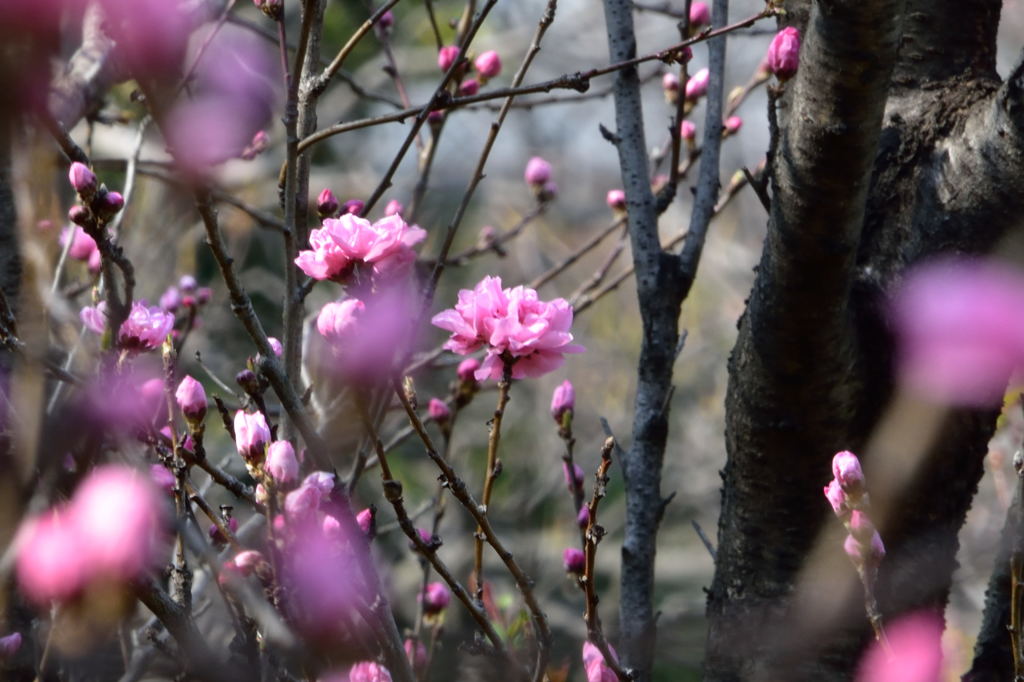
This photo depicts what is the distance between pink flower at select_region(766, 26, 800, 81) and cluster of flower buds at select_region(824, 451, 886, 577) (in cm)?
64

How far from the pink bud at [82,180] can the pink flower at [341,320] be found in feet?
1.32

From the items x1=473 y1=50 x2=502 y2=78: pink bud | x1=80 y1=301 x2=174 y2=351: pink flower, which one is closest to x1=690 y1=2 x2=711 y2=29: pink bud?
x1=473 y1=50 x2=502 y2=78: pink bud

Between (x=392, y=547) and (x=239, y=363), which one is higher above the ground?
(x=239, y=363)

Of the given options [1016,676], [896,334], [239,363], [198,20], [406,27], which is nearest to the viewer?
[1016,676]

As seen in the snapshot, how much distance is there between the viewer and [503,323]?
1087 mm

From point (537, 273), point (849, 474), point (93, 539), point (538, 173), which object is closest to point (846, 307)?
point (849, 474)

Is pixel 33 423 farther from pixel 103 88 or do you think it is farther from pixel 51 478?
pixel 103 88

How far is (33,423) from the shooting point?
818mm

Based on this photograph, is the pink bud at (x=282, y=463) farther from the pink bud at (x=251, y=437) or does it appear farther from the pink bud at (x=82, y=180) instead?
the pink bud at (x=82, y=180)

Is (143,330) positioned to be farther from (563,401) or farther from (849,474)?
(849,474)

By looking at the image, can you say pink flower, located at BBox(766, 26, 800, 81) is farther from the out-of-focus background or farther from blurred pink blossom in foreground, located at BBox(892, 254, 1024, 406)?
the out-of-focus background

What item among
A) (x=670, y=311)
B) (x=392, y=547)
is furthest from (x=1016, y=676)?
(x=392, y=547)

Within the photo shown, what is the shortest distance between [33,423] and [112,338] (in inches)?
20.9

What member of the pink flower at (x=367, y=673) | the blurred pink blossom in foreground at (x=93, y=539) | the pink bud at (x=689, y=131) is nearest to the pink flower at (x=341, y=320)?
the blurred pink blossom in foreground at (x=93, y=539)
